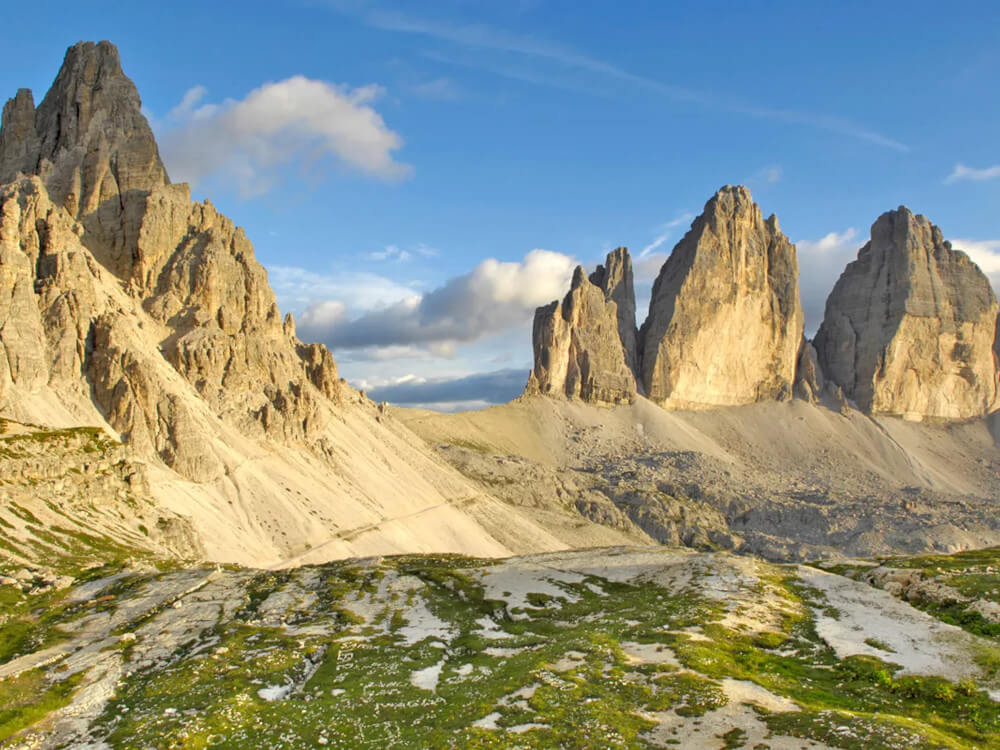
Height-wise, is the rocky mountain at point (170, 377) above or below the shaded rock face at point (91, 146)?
below

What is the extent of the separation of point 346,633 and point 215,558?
37245 millimetres

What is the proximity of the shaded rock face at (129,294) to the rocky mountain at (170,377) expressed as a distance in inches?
8.9

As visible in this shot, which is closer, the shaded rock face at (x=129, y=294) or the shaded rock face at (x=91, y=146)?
the shaded rock face at (x=129, y=294)

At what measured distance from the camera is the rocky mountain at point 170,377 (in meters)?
70.9

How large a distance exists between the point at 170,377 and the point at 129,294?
16.4 m

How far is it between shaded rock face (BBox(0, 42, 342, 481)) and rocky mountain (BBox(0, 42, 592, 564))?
0.74ft

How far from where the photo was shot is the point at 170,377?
280 ft

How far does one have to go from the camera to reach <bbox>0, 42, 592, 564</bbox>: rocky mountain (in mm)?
70938

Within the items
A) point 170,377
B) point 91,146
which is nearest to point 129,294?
point 170,377

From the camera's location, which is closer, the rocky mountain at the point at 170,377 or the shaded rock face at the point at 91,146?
the rocky mountain at the point at 170,377

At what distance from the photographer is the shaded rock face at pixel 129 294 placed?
7506cm

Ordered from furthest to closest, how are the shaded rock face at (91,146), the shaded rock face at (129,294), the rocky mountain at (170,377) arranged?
the shaded rock face at (91,146) < the shaded rock face at (129,294) < the rocky mountain at (170,377)

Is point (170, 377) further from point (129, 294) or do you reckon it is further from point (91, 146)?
point (91, 146)

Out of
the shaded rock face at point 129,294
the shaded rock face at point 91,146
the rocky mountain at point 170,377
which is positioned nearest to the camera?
the rocky mountain at point 170,377
